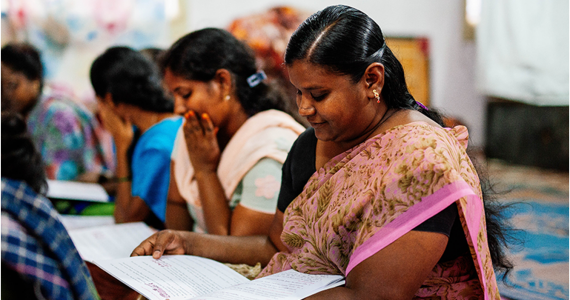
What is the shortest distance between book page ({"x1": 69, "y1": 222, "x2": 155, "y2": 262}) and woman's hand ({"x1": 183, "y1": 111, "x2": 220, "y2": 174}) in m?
0.29

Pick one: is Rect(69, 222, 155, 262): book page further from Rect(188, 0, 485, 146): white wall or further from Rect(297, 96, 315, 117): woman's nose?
Rect(188, 0, 485, 146): white wall

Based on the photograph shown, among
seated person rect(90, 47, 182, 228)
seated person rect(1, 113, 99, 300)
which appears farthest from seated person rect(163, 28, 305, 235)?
seated person rect(1, 113, 99, 300)

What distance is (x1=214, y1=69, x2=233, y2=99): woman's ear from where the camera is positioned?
1586 mm

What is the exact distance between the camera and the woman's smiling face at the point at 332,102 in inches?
38.9

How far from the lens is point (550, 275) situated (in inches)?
75.4

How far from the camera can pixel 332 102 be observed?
1002 mm

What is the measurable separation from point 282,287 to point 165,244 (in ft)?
1.39

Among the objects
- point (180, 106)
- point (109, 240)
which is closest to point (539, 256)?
point (180, 106)

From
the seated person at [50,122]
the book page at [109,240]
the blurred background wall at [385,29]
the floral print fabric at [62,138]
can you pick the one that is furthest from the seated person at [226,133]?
the blurred background wall at [385,29]

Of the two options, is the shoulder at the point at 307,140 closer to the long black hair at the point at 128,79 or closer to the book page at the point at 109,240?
the book page at the point at 109,240

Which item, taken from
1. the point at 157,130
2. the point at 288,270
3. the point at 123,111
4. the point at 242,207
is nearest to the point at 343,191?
the point at 288,270

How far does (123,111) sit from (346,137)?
1.52 metres

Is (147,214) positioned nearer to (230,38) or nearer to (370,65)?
(230,38)

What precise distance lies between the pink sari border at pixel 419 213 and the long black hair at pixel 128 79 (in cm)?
164
